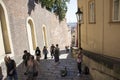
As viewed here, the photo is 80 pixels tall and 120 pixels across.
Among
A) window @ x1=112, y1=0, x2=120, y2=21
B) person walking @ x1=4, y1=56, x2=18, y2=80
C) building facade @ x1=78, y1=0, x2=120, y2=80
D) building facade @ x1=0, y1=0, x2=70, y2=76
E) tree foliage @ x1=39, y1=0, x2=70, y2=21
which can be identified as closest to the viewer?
building facade @ x1=78, y1=0, x2=120, y2=80

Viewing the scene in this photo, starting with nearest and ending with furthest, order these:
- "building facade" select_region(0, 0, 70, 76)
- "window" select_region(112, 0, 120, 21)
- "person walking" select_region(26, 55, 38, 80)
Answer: "window" select_region(112, 0, 120, 21), "person walking" select_region(26, 55, 38, 80), "building facade" select_region(0, 0, 70, 76)

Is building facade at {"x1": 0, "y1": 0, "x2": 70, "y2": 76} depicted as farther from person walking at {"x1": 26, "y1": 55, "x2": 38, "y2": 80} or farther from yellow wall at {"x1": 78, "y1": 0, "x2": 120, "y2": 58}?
yellow wall at {"x1": 78, "y1": 0, "x2": 120, "y2": 58}

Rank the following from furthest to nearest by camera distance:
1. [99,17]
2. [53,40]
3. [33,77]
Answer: [53,40] → [99,17] → [33,77]

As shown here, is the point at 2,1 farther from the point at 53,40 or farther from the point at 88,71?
the point at 53,40

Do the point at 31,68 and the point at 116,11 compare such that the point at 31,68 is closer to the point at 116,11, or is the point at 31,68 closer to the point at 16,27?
the point at 116,11

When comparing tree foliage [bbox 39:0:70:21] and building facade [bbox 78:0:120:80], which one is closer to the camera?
building facade [bbox 78:0:120:80]

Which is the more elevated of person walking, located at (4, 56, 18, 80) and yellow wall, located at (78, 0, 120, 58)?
yellow wall, located at (78, 0, 120, 58)

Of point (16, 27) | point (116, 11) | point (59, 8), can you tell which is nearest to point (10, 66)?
point (116, 11)

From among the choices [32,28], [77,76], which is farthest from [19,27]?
[77,76]

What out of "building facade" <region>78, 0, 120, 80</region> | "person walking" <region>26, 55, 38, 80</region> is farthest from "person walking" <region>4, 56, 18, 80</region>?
"building facade" <region>78, 0, 120, 80</region>

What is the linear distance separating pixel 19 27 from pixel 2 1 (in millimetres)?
2999

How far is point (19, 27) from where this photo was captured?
14.4m

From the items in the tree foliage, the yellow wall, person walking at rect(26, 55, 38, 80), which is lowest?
Answer: person walking at rect(26, 55, 38, 80)

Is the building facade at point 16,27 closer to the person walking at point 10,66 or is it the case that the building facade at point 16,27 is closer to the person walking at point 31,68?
the person walking at point 10,66
